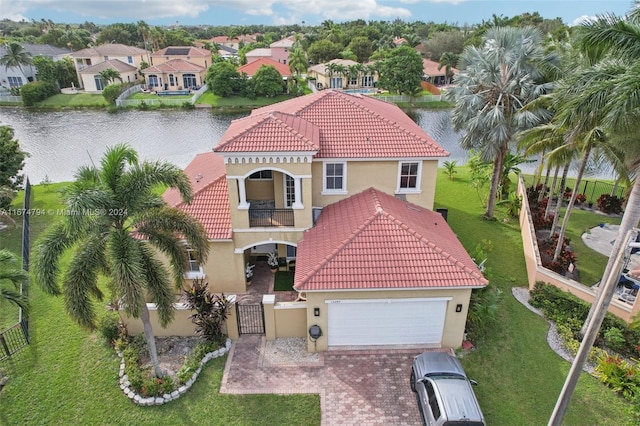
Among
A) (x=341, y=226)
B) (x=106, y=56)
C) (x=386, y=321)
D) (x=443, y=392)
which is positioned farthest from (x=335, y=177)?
(x=106, y=56)

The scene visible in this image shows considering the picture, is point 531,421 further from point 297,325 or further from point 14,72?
point 14,72

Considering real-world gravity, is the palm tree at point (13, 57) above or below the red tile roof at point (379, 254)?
above

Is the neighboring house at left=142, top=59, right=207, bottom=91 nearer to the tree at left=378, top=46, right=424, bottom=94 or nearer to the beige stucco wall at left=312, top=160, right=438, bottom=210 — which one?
the tree at left=378, top=46, right=424, bottom=94

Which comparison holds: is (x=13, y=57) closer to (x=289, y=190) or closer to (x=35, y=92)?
(x=35, y=92)

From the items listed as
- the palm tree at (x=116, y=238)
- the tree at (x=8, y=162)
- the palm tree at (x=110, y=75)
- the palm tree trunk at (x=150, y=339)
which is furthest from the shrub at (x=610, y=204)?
the palm tree at (x=110, y=75)

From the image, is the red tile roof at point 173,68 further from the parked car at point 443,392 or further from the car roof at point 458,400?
the car roof at point 458,400

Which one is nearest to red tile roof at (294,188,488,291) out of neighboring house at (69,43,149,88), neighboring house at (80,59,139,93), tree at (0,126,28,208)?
tree at (0,126,28,208)

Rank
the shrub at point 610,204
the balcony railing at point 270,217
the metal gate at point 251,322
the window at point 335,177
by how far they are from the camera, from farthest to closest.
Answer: the shrub at point 610,204 → the window at point 335,177 → the balcony railing at point 270,217 → the metal gate at point 251,322
